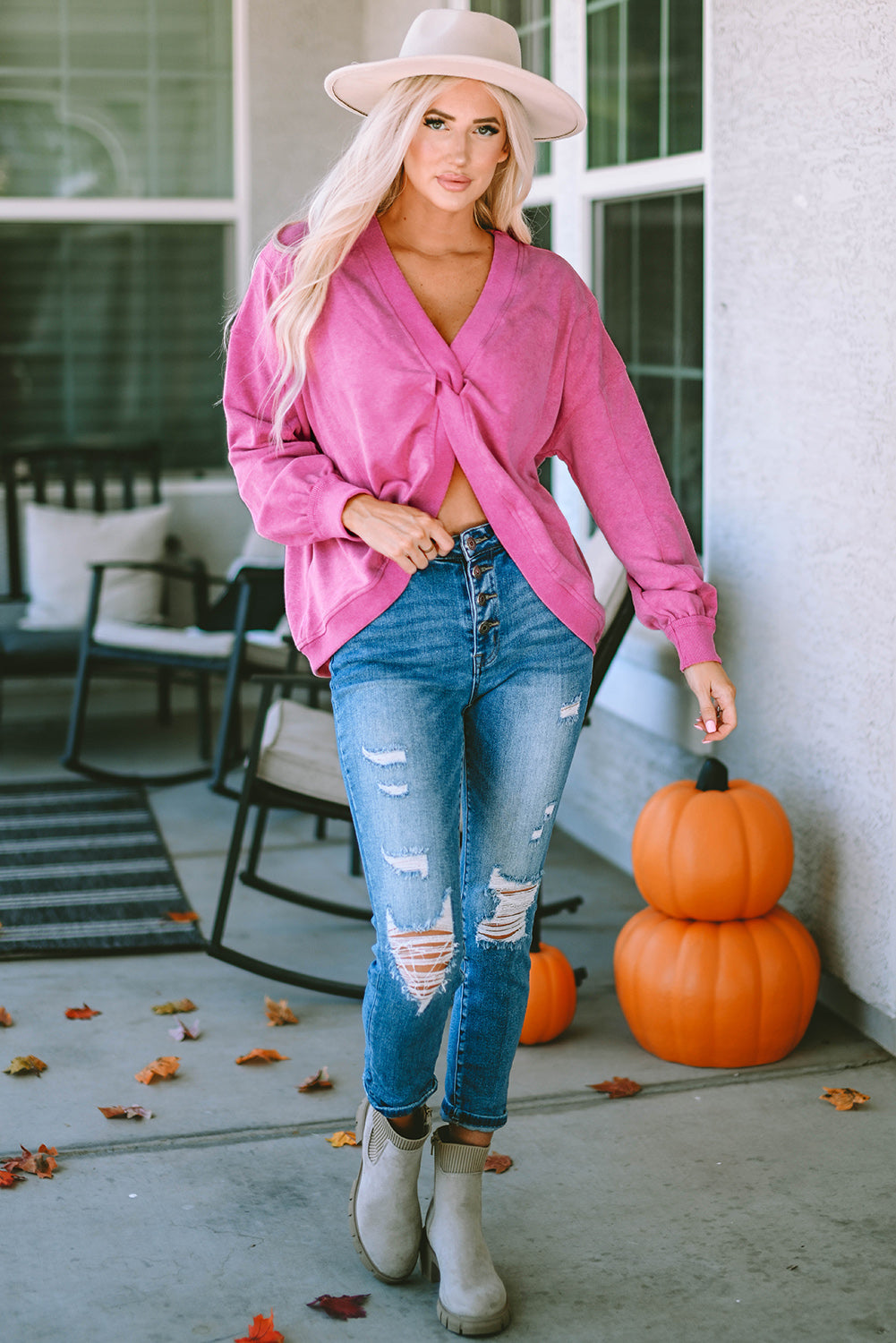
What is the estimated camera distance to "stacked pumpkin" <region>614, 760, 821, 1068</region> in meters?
2.72

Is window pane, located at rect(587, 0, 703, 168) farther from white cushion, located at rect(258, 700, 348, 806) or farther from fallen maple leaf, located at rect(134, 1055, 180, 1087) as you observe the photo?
fallen maple leaf, located at rect(134, 1055, 180, 1087)

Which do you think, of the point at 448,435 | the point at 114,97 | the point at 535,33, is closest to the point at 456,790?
the point at 448,435

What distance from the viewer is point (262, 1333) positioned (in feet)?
6.22

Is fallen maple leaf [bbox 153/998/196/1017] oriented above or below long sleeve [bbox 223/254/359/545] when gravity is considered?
below

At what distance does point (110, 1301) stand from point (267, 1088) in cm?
70

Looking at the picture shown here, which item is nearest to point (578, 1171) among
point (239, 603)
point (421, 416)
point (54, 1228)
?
point (54, 1228)

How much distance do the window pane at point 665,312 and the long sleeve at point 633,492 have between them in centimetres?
166

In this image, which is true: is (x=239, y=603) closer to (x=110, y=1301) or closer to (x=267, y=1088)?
(x=267, y=1088)

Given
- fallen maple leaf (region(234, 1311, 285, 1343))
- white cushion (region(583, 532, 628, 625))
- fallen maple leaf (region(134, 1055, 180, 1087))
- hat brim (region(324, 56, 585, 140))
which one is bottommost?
fallen maple leaf (region(234, 1311, 285, 1343))

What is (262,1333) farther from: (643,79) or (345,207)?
(643,79)

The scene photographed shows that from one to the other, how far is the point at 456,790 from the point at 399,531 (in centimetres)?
34

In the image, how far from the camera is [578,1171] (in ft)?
7.79

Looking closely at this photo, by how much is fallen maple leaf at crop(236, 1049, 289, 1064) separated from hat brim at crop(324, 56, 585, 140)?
66.5 inches

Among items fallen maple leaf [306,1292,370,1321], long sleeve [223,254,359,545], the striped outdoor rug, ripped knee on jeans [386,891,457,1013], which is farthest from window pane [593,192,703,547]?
fallen maple leaf [306,1292,370,1321]
